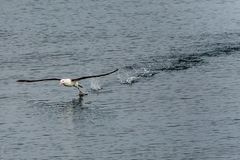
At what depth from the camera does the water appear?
6744 centimetres

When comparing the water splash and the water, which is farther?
the water splash

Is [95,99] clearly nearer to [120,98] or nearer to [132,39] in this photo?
[120,98]

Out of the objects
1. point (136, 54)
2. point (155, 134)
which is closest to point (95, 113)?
point (155, 134)

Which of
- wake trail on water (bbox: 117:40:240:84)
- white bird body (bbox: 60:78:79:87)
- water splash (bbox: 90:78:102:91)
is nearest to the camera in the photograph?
white bird body (bbox: 60:78:79:87)

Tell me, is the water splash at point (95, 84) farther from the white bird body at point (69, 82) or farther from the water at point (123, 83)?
the white bird body at point (69, 82)

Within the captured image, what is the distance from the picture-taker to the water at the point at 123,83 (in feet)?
221

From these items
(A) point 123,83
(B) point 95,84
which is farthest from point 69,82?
(A) point 123,83

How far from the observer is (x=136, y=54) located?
93125 millimetres

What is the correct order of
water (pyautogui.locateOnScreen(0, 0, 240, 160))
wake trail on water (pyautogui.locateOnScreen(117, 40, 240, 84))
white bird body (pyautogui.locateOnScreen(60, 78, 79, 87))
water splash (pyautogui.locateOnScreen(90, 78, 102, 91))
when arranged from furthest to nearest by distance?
1. wake trail on water (pyautogui.locateOnScreen(117, 40, 240, 84))
2. water splash (pyautogui.locateOnScreen(90, 78, 102, 91))
3. white bird body (pyautogui.locateOnScreen(60, 78, 79, 87))
4. water (pyautogui.locateOnScreen(0, 0, 240, 160))

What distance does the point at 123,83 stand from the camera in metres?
81.8

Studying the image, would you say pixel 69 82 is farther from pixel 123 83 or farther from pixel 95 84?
pixel 123 83

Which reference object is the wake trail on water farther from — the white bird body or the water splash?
the white bird body

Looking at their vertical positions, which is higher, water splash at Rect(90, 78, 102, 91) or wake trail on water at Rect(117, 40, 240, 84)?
wake trail on water at Rect(117, 40, 240, 84)

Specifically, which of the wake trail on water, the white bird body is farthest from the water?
the white bird body
